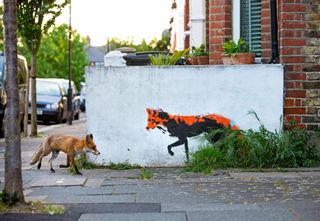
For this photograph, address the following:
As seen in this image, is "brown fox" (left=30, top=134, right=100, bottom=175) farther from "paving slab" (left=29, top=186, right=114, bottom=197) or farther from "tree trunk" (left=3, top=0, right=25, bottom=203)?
"tree trunk" (left=3, top=0, right=25, bottom=203)

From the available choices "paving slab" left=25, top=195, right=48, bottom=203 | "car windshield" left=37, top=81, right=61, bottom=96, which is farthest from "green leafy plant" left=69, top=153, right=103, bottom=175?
"car windshield" left=37, top=81, right=61, bottom=96

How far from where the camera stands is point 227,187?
877 cm

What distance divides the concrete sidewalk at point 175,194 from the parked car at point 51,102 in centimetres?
1464

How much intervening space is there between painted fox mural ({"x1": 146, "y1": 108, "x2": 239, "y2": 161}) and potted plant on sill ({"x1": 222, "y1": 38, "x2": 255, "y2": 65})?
3.40 feet

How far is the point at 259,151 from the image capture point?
34.1 feet

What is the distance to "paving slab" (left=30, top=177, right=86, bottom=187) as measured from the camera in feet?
30.2

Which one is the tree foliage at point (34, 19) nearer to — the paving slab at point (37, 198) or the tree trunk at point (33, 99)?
the tree trunk at point (33, 99)

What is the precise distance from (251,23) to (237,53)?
1.35 m

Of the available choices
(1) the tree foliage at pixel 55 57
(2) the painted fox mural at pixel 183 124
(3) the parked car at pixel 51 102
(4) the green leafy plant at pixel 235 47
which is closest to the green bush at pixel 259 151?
(2) the painted fox mural at pixel 183 124

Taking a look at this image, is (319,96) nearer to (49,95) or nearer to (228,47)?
(228,47)

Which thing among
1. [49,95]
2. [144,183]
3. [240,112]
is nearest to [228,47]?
[240,112]

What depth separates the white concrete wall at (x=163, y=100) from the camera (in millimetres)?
10844

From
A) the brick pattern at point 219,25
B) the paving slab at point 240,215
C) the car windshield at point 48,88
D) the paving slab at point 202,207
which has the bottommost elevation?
the paving slab at point 240,215

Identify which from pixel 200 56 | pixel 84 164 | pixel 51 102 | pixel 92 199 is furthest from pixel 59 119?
pixel 92 199
